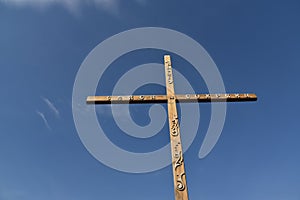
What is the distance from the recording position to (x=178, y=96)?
19.6ft

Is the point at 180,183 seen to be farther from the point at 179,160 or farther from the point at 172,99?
the point at 172,99

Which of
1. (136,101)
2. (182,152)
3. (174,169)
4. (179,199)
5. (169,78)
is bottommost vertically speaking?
(179,199)

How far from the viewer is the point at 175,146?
203 inches

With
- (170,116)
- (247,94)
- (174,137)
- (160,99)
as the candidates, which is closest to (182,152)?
(174,137)

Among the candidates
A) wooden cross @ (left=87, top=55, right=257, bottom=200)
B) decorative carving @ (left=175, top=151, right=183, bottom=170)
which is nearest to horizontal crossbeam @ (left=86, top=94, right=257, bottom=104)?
wooden cross @ (left=87, top=55, right=257, bottom=200)

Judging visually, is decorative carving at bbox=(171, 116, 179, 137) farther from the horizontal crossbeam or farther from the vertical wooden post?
the horizontal crossbeam

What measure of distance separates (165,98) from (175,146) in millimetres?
1184

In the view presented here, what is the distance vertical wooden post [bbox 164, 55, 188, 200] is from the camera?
15.0 feet

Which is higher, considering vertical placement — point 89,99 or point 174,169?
point 89,99

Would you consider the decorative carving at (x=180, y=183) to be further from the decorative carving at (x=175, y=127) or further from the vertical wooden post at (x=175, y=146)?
the decorative carving at (x=175, y=127)

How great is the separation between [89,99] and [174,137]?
1.98 meters

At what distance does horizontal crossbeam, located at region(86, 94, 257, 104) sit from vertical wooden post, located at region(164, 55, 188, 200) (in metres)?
0.22

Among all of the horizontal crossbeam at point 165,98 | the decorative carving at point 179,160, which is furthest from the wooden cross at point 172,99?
the decorative carving at point 179,160

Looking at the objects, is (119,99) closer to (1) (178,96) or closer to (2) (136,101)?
(2) (136,101)
